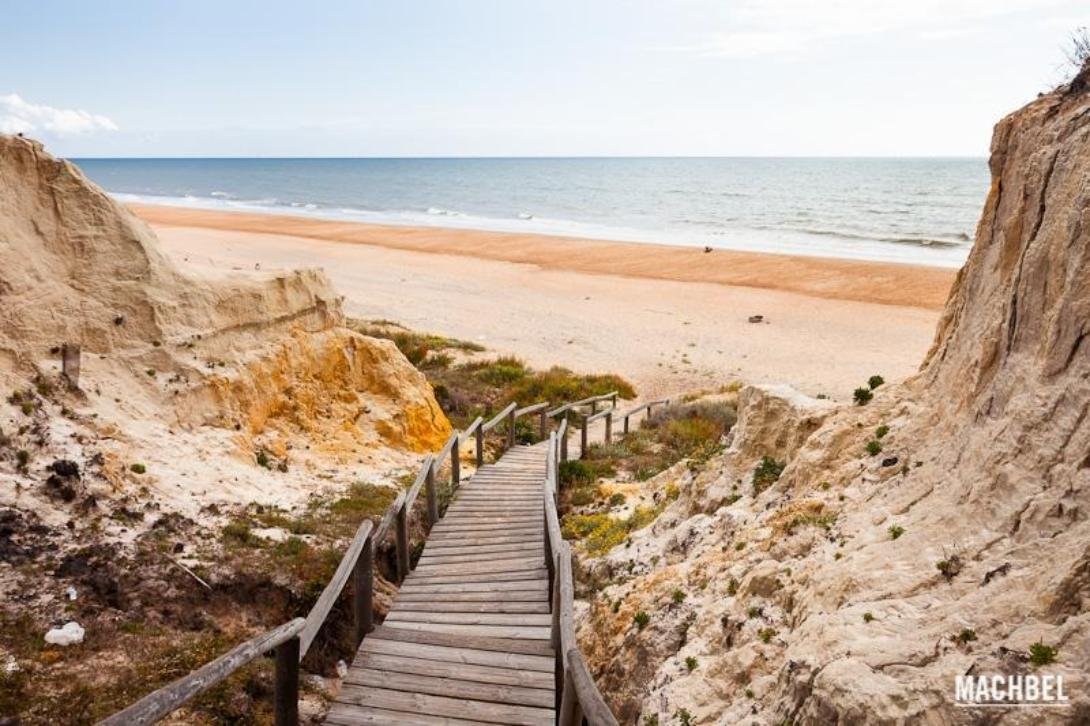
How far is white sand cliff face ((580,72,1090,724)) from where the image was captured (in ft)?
12.3

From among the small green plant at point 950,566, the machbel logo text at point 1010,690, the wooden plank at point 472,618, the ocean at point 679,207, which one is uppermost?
the ocean at point 679,207

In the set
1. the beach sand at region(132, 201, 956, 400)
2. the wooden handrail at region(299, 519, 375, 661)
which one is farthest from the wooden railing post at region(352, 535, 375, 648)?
the beach sand at region(132, 201, 956, 400)

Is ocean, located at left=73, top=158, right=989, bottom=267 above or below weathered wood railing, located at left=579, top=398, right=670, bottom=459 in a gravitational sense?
above

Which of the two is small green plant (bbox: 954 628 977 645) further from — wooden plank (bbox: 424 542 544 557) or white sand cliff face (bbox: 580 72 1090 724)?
wooden plank (bbox: 424 542 544 557)

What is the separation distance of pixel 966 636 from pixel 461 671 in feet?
13.3

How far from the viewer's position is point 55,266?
9.41 meters

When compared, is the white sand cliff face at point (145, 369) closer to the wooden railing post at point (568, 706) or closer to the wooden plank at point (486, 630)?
the wooden plank at point (486, 630)

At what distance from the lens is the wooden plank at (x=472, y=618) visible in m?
7.31

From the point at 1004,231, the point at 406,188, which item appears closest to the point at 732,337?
the point at 1004,231

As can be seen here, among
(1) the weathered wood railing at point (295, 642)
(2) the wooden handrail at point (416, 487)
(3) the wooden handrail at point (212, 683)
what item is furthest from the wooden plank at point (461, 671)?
(2) the wooden handrail at point (416, 487)

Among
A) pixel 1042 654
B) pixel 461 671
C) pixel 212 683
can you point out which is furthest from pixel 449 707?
pixel 1042 654

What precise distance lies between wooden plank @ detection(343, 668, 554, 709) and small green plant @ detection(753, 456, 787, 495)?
141 inches

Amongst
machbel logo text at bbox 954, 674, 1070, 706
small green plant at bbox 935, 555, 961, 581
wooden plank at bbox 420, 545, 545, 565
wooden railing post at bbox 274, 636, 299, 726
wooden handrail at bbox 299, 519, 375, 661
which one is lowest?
wooden plank at bbox 420, 545, 545, 565

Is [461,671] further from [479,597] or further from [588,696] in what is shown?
[588,696]
